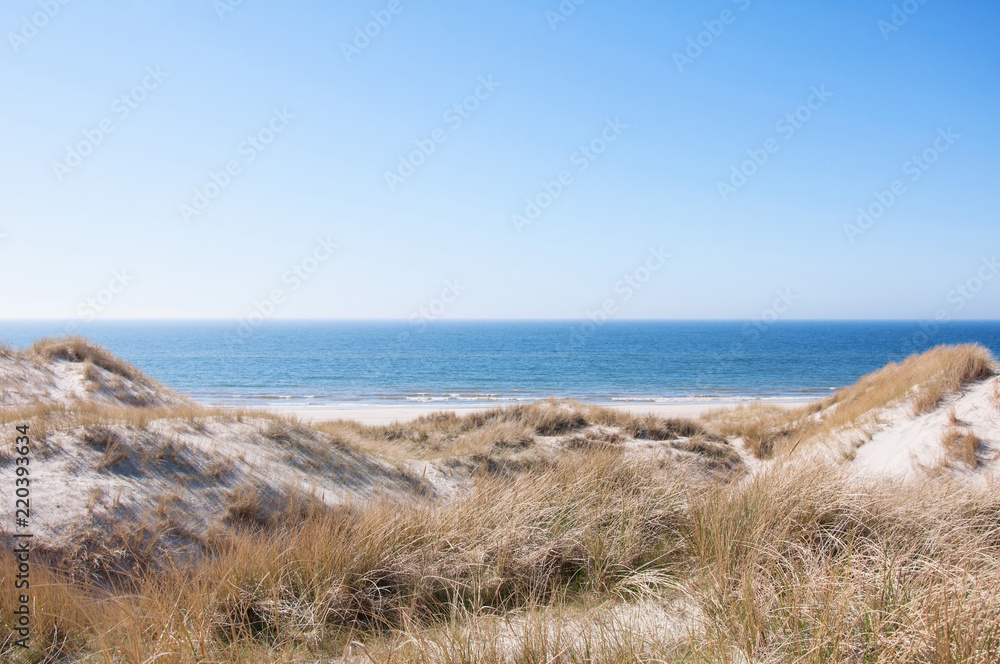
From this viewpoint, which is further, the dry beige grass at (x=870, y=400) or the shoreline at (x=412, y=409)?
the shoreline at (x=412, y=409)

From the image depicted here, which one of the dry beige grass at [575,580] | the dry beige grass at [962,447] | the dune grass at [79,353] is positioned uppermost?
the dune grass at [79,353]

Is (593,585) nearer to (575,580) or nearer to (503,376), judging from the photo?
(575,580)

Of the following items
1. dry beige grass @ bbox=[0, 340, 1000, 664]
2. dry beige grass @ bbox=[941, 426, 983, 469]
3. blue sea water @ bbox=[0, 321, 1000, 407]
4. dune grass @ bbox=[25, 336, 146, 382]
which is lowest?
blue sea water @ bbox=[0, 321, 1000, 407]

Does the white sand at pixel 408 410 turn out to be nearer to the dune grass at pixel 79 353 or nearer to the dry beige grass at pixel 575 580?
the dune grass at pixel 79 353

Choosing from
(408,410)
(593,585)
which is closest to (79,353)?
(408,410)

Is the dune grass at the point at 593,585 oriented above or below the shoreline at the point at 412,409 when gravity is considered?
above

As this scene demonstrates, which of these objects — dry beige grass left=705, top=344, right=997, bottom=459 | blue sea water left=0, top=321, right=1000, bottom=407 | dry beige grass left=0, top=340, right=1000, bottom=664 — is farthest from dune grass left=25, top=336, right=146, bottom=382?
dry beige grass left=705, top=344, right=997, bottom=459

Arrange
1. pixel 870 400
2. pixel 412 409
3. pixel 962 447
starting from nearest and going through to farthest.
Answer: pixel 962 447
pixel 870 400
pixel 412 409

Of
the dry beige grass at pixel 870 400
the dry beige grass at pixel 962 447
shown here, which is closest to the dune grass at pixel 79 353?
the dry beige grass at pixel 870 400

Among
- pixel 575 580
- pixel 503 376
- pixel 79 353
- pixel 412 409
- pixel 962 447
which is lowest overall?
pixel 503 376

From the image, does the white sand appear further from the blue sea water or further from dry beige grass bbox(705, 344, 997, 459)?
dry beige grass bbox(705, 344, 997, 459)

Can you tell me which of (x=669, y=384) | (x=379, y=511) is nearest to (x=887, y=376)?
Answer: (x=379, y=511)

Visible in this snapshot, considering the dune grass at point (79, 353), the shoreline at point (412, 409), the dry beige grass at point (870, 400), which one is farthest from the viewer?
the shoreline at point (412, 409)

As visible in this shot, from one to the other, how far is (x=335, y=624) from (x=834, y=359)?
259ft
